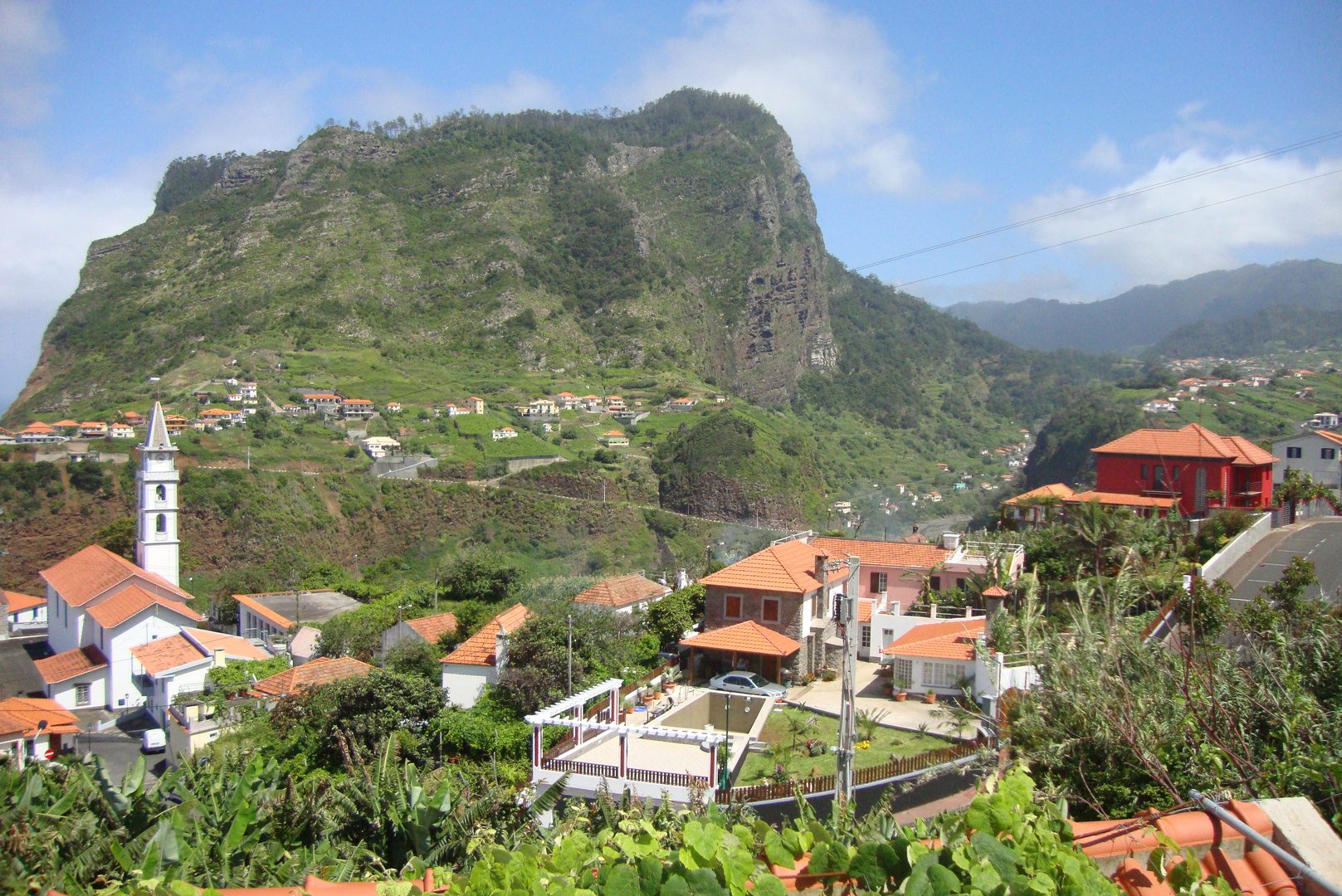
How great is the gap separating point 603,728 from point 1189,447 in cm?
2051

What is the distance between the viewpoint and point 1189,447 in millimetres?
24438

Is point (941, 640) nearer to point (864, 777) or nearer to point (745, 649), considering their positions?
point (745, 649)

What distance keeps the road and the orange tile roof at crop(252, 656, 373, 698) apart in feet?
60.6

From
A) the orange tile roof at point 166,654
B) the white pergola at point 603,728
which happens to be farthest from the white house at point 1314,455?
the orange tile roof at point 166,654

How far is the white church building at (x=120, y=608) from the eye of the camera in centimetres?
2386

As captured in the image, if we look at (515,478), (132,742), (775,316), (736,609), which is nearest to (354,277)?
(515,478)

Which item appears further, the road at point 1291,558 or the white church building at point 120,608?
the white church building at point 120,608

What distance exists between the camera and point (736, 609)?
1894cm

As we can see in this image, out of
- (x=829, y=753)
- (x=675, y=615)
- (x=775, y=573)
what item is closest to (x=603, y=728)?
(x=829, y=753)

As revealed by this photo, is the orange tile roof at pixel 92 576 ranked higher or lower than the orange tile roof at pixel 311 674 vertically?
higher

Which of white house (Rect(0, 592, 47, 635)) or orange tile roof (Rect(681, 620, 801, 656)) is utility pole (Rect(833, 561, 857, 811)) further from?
white house (Rect(0, 592, 47, 635))

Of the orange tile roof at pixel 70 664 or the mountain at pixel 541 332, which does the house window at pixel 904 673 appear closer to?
the orange tile roof at pixel 70 664

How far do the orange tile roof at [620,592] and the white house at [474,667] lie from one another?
3240mm

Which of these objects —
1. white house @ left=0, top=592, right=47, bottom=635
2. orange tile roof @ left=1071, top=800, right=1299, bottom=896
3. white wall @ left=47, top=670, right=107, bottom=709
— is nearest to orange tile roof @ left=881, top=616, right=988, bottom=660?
orange tile roof @ left=1071, top=800, right=1299, bottom=896
